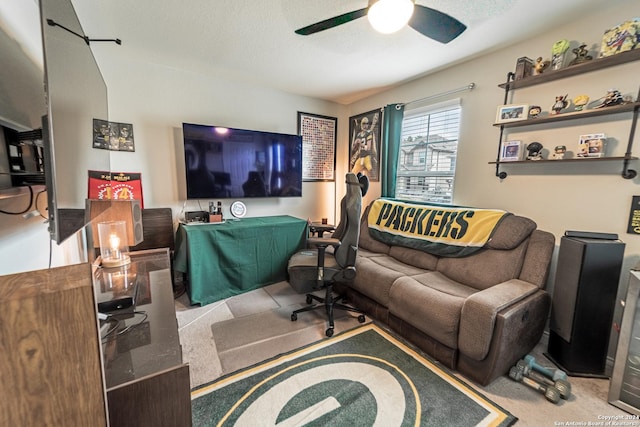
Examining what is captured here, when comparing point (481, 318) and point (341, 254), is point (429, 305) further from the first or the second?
point (341, 254)

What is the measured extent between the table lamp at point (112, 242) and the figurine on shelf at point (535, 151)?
10.1 feet

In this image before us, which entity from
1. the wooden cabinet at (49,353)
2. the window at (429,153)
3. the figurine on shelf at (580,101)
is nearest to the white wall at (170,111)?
the window at (429,153)

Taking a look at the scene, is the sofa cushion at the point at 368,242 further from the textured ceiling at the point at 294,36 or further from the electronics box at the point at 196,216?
the electronics box at the point at 196,216

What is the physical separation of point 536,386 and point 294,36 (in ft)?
9.66

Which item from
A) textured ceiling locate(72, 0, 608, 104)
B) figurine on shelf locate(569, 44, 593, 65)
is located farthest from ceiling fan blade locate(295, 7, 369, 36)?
figurine on shelf locate(569, 44, 593, 65)

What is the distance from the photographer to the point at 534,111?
6.54 ft

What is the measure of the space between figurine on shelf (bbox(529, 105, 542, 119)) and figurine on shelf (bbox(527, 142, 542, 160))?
213 millimetres

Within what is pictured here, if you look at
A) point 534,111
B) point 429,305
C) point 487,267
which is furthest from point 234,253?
point 534,111

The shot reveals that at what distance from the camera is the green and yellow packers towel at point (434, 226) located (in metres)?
2.13

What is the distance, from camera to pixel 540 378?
60.7 inches

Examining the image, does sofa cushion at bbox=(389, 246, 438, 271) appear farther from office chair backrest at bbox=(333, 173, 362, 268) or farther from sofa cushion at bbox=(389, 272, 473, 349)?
office chair backrest at bbox=(333, 173, 362, 268)

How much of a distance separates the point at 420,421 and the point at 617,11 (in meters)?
2.82

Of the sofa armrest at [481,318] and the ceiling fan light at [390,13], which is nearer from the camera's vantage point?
the ceiling fan light at [390,13]

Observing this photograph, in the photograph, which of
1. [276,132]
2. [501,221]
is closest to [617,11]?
[501,221]
